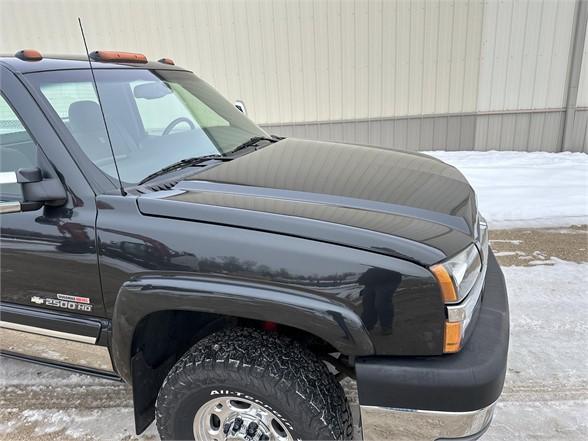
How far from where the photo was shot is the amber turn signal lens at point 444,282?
5.23 feet

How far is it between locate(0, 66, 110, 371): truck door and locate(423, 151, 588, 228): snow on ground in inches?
173

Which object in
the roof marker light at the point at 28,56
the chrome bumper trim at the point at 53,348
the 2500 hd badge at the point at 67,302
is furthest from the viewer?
the roof marker light at the point at 28,56

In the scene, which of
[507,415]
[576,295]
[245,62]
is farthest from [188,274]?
[245,62]

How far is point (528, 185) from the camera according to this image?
606cm

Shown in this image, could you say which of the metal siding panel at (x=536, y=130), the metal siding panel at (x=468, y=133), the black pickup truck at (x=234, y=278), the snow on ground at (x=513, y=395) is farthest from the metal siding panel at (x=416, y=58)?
the black pickup truck at (x=234, y=278)

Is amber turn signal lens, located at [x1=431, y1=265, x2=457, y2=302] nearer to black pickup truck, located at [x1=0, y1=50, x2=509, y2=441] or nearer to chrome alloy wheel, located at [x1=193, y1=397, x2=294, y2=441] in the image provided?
black pickup truck, located at [x1=0, y1=50, x2=509, y2=441]

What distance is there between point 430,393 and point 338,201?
0.83m

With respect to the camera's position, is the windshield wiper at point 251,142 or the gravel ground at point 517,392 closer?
the gravel ground at point 517,392

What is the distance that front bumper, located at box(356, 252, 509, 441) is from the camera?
5.21 feet

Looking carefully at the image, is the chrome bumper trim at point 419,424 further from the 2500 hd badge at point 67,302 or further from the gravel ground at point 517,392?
the 2500 hd badge at point 67,302

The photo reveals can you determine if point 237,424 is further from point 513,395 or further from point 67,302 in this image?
point 513,395

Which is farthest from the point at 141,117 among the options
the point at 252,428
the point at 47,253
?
the point at 252,428

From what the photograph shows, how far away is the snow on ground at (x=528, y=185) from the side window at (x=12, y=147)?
454 cm

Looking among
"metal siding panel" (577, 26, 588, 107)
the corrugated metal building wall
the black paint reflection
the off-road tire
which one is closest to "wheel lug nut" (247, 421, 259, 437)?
the off-road tire
